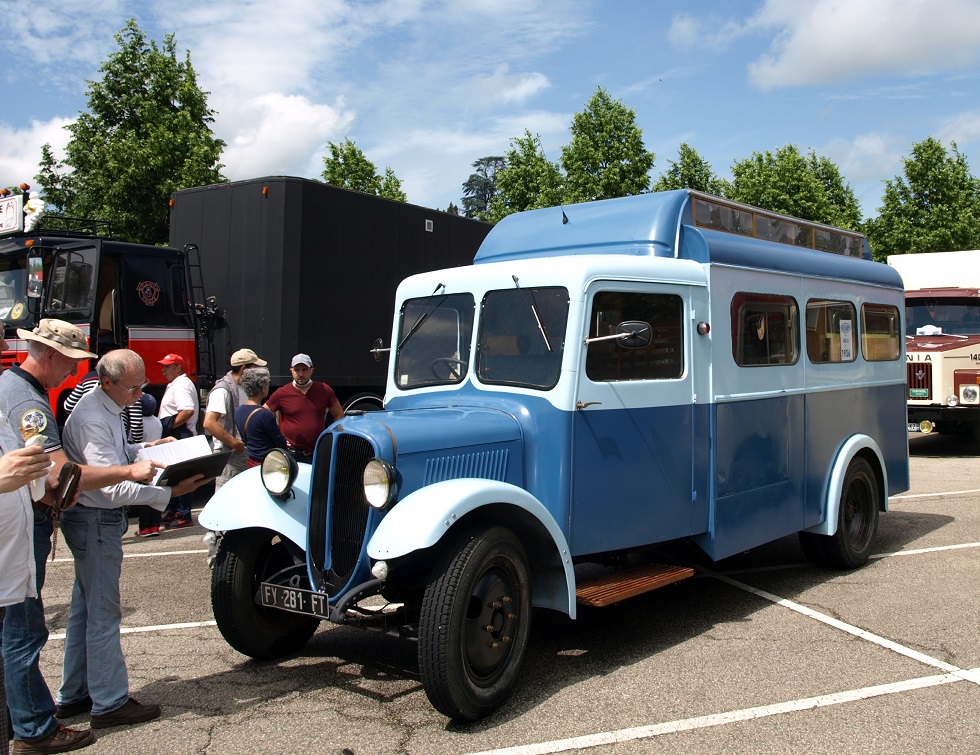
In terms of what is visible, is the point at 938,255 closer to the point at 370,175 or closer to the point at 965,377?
the point at 965,377

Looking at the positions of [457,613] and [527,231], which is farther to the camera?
[527,231]

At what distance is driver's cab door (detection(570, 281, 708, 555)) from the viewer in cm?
496

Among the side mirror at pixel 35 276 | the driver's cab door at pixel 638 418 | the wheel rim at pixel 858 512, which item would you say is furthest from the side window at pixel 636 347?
the side mirror at pixel 35 276

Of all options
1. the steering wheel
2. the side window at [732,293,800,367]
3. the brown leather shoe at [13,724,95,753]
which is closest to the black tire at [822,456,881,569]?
the side window at [732,293,800,367]

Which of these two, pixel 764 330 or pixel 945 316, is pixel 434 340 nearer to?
pixel 764 330

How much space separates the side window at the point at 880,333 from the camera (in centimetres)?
751

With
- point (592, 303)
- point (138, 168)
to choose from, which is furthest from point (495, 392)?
point (138, 168)

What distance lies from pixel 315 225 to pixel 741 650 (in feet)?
23.7

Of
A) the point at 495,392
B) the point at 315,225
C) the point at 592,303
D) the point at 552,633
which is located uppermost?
the point at 315,225

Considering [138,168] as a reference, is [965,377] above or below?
below

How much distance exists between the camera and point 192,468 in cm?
431

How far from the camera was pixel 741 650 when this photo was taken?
17.1 feet

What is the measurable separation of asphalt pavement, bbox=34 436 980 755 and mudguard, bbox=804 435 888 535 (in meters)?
0.42

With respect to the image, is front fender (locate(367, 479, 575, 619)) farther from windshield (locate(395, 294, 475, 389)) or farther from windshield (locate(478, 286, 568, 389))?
windshield (locate(395, 294, 475, 389))
